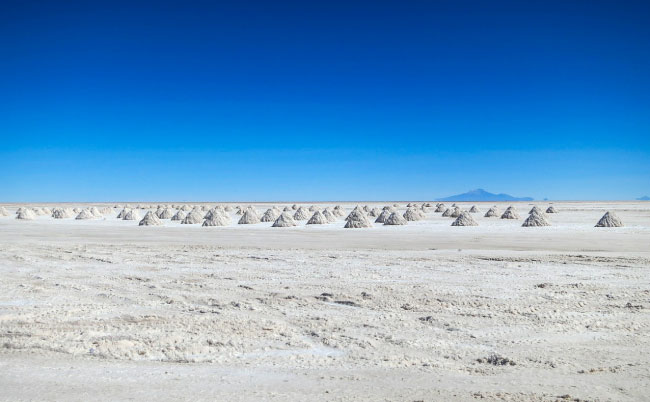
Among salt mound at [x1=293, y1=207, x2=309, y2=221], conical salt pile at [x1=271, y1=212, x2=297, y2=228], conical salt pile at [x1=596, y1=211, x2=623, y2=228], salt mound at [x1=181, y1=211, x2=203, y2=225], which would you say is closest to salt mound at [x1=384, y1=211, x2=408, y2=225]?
conical salt pile at [x1=271, y1=212, x2=297, y2=228]

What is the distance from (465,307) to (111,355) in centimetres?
387

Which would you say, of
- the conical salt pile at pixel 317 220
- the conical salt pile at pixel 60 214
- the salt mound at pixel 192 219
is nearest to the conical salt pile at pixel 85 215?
the conical salt pile at pixel 60 214

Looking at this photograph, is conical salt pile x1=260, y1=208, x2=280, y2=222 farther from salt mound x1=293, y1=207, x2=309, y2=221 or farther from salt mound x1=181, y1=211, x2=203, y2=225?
salt mound x1=181, y1=211, x2=203, y2=225

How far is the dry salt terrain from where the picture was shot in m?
4.04

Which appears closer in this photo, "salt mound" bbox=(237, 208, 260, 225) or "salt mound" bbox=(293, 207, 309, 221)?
"salt mound" bbox=(237, 208, 260, 225)

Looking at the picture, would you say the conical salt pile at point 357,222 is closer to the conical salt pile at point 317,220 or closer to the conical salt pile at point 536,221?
the conical salt pile at point 317,220

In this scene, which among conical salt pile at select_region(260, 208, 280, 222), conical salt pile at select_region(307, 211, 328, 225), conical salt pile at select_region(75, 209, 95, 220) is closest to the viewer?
conical salt pile at select_region(307, 211, 328, 225)

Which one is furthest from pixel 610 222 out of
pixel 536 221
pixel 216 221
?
pixel 216 221

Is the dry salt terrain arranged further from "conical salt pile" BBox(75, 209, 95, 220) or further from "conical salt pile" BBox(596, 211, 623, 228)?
"conical salt pile" BBox(75, 209, 95, 220)

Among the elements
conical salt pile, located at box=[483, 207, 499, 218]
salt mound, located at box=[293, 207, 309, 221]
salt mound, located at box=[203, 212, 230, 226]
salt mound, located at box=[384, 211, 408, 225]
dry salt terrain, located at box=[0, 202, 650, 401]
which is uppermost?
conical salt pile, located at box=[483, 207, 499, 218]

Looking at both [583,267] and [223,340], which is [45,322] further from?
[583,267]

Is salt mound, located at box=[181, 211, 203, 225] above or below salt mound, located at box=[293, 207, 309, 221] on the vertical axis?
below

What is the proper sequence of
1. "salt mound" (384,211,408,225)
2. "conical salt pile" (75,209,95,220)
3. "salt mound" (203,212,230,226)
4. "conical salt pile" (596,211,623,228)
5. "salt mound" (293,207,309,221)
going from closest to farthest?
"conical salt pile" (596,211,623,228) < "salt mound" (384,211,408,225) < "salt mound" (203,212,230,226) < "salt mound" (293,207,309,221) < "conical salt pile" (75,209,95,220)

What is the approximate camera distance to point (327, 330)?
18.4 feet
